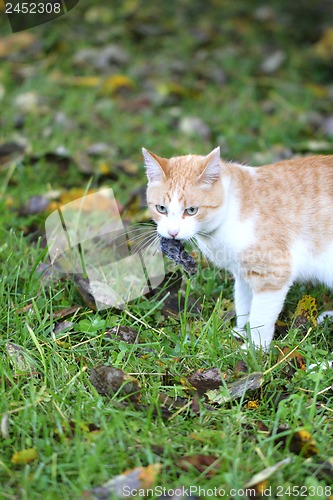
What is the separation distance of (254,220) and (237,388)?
858 millimetres

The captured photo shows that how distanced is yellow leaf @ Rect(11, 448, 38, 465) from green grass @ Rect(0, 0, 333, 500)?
0.03 metres

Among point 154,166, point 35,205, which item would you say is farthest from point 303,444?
point 35,205

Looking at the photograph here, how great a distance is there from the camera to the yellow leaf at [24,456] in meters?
2.26

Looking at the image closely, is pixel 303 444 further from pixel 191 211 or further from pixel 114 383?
pixel 191 211

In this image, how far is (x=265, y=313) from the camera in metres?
3.10

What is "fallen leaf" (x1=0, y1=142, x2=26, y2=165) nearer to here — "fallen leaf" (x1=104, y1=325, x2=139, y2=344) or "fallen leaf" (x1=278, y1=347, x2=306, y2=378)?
"fallen leaf" (x1=104, y1=325, x2=139, y2=344)

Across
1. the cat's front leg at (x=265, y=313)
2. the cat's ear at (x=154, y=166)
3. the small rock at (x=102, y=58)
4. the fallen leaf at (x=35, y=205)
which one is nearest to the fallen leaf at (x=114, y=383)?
the cat's front leg at (x=265, y=313)

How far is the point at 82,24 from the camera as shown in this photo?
703 centimetres

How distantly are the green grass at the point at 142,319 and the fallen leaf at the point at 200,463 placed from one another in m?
0.02

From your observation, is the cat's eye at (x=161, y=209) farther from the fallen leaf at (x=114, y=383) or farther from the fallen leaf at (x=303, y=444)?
the fallen leaf at (x=303, y=444)

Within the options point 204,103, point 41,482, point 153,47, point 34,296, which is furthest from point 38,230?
point 153,47

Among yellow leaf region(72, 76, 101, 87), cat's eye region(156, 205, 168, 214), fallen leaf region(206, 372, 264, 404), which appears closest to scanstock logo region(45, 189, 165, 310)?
cat's eye region(156, 205, 168, 214)

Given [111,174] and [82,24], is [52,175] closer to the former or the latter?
[111,174]

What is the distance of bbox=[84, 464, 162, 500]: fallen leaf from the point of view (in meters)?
2.12
